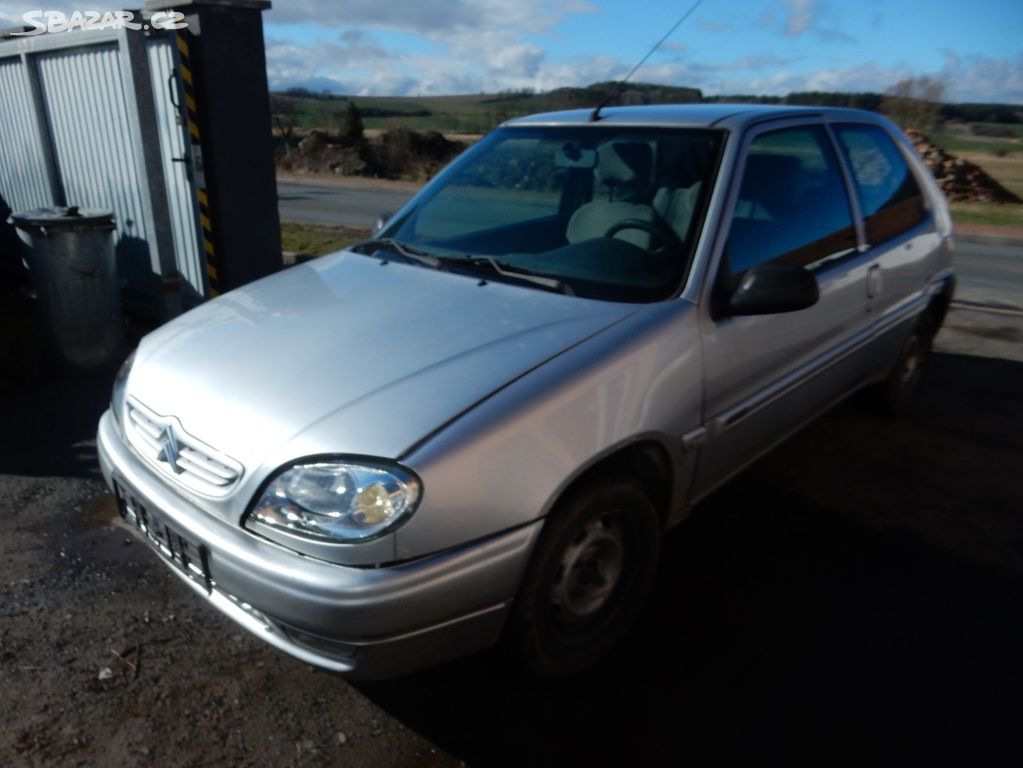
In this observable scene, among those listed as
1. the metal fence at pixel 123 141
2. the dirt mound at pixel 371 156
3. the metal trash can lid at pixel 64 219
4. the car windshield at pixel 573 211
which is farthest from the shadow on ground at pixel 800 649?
the dirt mound at pixel 371 156

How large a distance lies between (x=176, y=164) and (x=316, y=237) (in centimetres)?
615

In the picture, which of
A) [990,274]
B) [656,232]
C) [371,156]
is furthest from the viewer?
[371,156]

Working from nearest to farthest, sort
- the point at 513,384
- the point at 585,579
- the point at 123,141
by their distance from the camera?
the point at 513,384 < the point at 585,579 < the point at 123,141

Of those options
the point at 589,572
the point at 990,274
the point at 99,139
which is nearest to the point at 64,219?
the point at 99,139

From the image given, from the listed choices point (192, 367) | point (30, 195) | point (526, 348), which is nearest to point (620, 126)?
point (526, 348)

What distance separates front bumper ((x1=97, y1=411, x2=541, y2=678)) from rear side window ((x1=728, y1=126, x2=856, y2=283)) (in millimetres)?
1542

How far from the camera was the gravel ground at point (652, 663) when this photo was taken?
8.51 ft

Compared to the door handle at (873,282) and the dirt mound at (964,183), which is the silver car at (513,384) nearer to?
the door handle at (873,282)

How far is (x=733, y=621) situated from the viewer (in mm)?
3186

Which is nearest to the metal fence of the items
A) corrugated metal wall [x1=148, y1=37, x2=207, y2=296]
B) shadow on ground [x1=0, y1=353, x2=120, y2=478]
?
corrugated metal wall [x1=148, y1=37, x2=207, y2=296]

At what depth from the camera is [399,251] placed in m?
3.69

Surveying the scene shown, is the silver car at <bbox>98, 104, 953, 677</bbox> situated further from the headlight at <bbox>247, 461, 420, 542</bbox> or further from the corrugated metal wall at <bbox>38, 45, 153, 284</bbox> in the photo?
the corrugated metal wall at <bbox>38, 45, 153, 284</bbox>

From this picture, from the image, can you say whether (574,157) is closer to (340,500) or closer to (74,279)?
(340,500)

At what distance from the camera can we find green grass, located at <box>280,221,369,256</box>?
444 inches
